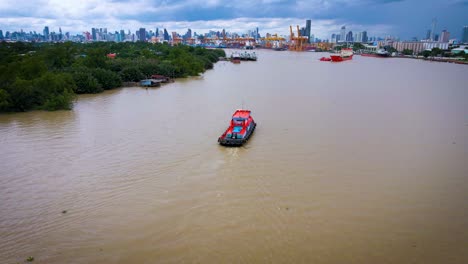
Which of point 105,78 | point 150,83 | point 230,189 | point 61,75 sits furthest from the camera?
point 150,83

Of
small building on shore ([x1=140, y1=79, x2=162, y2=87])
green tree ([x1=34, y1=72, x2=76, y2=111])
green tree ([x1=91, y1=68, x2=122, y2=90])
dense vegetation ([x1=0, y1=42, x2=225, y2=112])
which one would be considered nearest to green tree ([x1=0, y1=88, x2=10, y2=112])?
dense vegetation ([x1=0, y1=42, x2=225, y2=112])

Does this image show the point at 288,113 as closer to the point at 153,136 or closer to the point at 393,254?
the point at 153,136

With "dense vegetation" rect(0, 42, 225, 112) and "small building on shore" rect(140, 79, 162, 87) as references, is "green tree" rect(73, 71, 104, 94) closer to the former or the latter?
"dense vegetation" rect(0, 42, 225, 112)

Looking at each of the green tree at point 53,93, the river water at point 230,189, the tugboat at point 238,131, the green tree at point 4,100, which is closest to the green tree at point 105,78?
the green tree at point 53,93

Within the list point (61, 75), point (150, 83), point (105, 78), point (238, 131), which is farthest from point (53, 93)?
point (238, 131)

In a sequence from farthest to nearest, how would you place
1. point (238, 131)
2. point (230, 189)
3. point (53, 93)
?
point (53, 93) → point (238, 131) → point (230, 189)

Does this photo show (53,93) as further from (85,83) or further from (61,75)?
(85,83)
